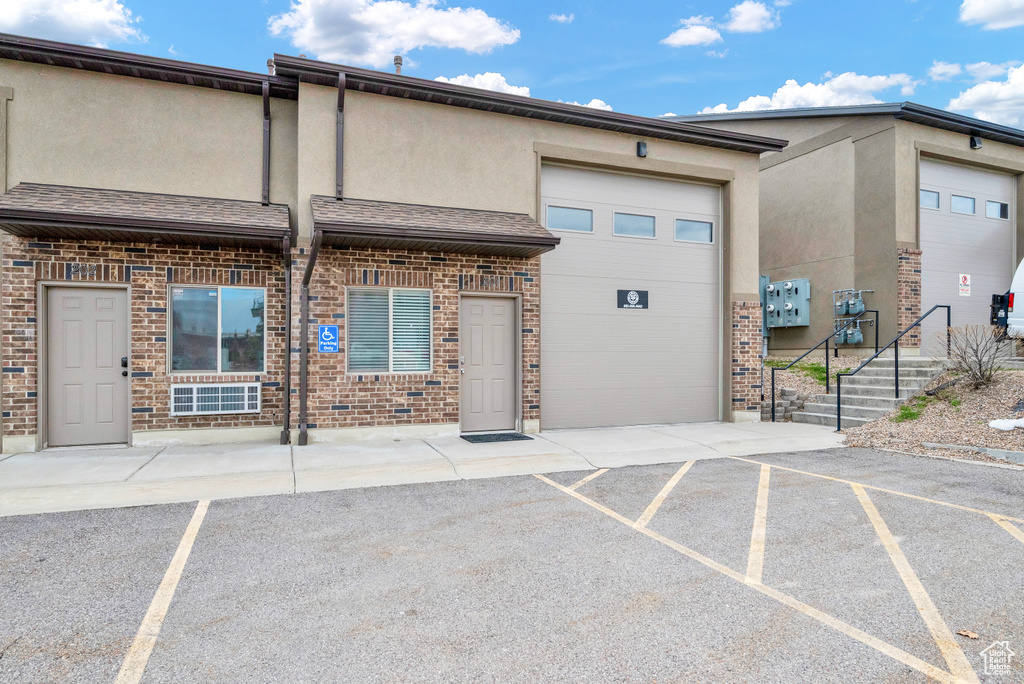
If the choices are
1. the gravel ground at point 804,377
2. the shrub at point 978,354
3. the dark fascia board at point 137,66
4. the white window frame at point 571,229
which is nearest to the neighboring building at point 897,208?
the gravel ground at point 804,377

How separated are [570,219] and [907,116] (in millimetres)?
9527

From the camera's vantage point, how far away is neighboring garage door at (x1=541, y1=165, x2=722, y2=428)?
10750 mm

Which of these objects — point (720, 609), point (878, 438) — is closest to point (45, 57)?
point (720, 609)

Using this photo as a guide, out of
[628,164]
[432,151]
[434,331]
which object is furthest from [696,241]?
[434,331]

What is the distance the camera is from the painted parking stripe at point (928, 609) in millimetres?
3008

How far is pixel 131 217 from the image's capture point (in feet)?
25.6

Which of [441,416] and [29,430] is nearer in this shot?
[29,430]

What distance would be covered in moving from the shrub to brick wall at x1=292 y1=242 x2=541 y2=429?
25.4ft

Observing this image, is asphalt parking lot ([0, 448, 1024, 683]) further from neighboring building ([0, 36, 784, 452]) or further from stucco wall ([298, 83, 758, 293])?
stucco wall ([298, 83, 758, 293])

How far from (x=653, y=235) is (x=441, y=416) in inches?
211

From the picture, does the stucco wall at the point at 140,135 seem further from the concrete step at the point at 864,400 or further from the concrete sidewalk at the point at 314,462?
the concrete step at the point at 864,400

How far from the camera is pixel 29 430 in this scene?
8297 mm

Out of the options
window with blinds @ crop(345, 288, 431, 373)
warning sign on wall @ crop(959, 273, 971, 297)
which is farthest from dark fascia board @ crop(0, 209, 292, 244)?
warning sign on wall @ crop(959, 273, 971, 297)

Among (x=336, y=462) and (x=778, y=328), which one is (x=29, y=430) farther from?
(x=778, y=328)
